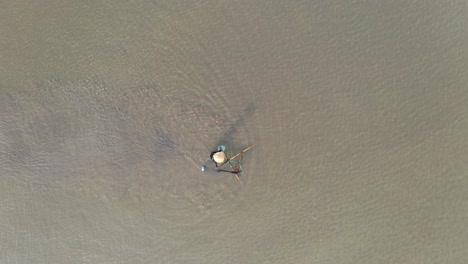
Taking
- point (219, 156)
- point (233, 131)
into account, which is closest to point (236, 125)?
point (233, 131)

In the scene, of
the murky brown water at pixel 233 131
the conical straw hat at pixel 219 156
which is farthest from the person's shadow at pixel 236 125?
the conical straw hat at pixel 219 156

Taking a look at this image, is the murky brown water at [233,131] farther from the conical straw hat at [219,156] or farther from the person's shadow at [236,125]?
the conical straw hat at [219,156]

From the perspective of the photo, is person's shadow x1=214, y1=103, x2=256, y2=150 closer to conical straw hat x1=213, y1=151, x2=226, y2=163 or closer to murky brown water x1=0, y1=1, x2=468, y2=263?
murky brown water x1=0, y1=1, x2=468, y2=263

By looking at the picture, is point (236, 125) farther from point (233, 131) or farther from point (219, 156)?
point (219, 156)

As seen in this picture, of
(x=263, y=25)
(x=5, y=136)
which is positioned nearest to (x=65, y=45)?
(x=5, y=136)

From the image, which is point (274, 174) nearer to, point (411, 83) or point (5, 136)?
point (411, 83)

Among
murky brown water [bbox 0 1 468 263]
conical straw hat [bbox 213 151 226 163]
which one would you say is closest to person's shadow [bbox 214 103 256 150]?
murky brown water [bbox 0 1 468 263]
